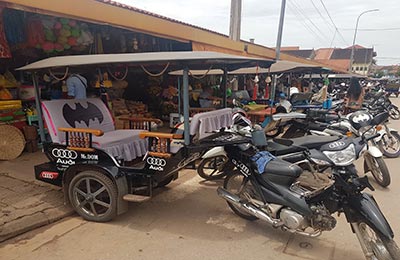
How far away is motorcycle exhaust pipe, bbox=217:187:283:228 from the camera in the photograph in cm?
302

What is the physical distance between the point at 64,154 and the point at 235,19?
33.3ft

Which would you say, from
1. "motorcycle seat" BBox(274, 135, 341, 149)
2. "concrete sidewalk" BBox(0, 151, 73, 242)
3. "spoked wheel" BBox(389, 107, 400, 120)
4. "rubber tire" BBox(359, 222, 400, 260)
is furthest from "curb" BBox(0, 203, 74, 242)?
"spoked wheel" BBox(389, 107, 400, 120)

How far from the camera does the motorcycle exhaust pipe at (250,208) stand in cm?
302

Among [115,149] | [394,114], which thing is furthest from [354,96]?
[115,149]

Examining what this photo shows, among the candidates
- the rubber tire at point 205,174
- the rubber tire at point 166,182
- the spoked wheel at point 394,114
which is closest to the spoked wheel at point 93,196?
the rubber tire at point 166,182

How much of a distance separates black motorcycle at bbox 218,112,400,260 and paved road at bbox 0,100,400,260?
296 millimetres

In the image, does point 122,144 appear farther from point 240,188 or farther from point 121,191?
point 240,188

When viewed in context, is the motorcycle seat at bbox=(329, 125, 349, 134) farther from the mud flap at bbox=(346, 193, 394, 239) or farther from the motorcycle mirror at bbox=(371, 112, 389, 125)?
the mud flap at bbox=(346, 193, 394, 239)

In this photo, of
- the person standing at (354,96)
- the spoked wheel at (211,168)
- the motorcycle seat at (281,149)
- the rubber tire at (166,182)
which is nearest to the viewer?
the motorcycle seat at (281,149)

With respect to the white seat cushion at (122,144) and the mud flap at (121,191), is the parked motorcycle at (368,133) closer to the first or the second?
the white seat cushion at (122,144)

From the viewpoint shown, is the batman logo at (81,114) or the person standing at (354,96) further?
the person standing at (354,96)

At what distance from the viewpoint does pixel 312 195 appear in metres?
2.92

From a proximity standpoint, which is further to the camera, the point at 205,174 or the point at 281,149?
the point at 205,174

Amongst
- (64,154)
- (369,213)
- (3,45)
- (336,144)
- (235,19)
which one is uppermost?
(235,19)
